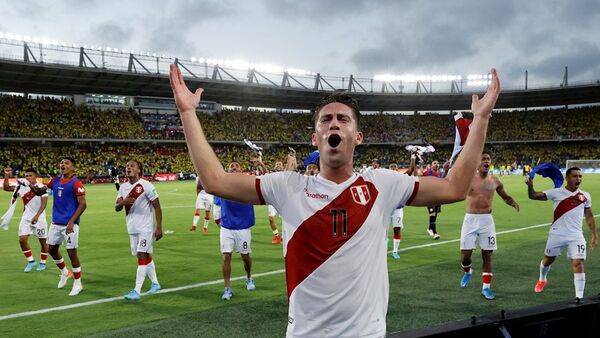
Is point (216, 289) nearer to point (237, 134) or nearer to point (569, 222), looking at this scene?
point (569, 222)

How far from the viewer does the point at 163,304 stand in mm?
7109

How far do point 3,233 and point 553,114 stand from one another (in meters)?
68.7

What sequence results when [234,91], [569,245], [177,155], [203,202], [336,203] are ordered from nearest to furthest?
[336,203] < [569,245] < [203,202] < [177,155] < [234,91]

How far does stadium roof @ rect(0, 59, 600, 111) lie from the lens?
43062mm

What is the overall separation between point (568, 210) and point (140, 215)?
748 centimetres

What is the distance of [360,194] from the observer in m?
2.16

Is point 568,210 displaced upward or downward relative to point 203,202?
upward

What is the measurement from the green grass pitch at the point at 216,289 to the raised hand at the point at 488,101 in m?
4.38

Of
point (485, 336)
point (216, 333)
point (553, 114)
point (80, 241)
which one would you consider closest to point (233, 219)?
point (216, 333)

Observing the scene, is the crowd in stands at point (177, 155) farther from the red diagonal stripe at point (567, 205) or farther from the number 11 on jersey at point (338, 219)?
the number 11 on jersey at point (338, 219)

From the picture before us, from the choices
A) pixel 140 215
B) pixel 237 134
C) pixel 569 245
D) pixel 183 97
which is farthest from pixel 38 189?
pixel 237 134

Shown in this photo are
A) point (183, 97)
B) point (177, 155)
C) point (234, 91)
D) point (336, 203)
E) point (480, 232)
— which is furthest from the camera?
point (234, 91)

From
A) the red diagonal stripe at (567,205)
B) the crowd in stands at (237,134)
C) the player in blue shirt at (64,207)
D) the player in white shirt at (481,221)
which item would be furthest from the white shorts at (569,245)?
the crowd in stands at (237,134)

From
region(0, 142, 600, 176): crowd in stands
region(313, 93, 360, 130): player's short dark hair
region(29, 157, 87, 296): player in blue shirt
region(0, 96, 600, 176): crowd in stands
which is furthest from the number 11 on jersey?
region(0, 142, 600, 176): crowd in stands
